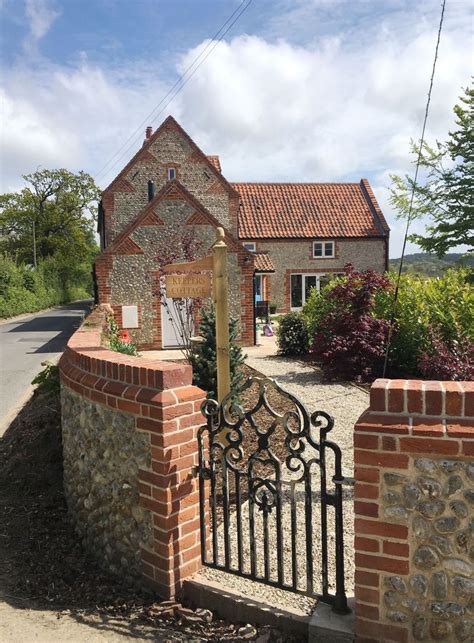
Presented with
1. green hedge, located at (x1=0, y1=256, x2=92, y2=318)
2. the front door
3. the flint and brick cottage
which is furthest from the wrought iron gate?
green hedge, located at (x1=0, y1=256, x2=92, y2=318)

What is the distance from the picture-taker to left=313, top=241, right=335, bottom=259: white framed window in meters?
31.2

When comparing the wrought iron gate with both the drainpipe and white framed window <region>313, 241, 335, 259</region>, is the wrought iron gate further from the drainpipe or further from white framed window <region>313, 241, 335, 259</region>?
white framed window <region>313, 241, 335, 259</region>

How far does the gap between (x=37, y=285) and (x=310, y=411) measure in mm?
36554

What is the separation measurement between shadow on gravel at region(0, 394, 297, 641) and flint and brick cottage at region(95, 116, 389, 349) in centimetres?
524

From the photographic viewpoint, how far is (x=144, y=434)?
139 inches

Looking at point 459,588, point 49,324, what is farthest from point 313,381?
point 49,324

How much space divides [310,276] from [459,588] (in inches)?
1152

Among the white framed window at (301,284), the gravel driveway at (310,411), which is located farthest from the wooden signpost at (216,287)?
the white framed window at (301,284)

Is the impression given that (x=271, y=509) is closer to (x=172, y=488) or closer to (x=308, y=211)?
(x=172, y=488)

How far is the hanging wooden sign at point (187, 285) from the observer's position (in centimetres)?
531

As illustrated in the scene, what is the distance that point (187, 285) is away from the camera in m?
5.38

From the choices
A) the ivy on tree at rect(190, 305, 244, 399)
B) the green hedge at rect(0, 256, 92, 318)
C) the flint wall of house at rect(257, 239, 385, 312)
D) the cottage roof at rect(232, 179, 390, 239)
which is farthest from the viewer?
the green hedge at rect(0, 256, 92, 318)

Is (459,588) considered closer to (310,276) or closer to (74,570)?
(74,570)

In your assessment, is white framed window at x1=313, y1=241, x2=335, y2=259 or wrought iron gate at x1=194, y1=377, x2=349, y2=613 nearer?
wrought iron gate at x1=194, y1=377, x2=349, y2=613
